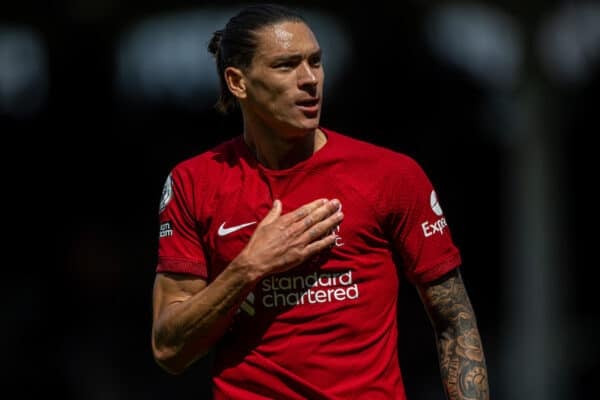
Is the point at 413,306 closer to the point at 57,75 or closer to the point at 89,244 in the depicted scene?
the point at 89,244

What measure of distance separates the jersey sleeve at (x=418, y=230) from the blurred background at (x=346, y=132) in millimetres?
7503

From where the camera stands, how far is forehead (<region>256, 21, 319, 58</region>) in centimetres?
496

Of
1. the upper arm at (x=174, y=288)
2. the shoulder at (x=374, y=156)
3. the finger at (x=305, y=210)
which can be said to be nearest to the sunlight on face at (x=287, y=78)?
the shoulder at (x=374, y=156)

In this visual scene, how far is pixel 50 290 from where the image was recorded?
538 inches

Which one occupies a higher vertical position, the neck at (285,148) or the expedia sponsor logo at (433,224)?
the neck at (285,148)

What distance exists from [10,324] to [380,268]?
8.72 meters

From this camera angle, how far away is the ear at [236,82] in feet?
16.8

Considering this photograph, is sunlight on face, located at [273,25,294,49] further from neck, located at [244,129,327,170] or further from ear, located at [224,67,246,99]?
neck, located at [244,129,327,170]

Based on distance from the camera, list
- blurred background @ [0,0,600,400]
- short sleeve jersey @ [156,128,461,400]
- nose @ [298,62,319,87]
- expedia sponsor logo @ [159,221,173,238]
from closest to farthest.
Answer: short sleeve jersey @ [156,128,461,400] → nose @ [298,62,319,87] → expedia sponsor logo @ [159,221,173,238] → blurred background @ [0,0,600,400]

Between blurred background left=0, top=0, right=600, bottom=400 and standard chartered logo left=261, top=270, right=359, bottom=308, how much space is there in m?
7.74

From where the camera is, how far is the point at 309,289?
483 cm

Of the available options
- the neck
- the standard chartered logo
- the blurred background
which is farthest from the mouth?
the blurred background

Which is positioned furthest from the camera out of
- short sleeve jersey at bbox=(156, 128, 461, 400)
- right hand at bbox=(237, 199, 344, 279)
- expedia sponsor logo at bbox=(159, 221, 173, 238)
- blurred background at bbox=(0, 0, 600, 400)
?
blurred background at bbox=(0, 0, 600, 400)

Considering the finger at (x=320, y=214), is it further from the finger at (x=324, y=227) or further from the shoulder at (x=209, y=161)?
the shoulder at (x=209, y=161)
